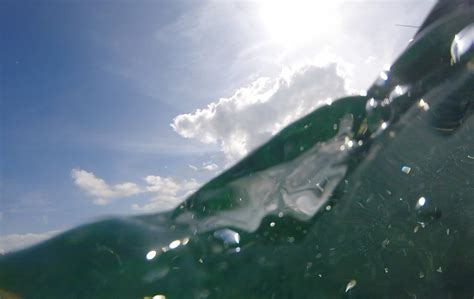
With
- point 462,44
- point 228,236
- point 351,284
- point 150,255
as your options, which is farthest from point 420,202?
point 150,255

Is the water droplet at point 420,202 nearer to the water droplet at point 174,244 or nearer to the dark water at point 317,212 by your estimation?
the dark water at point 317,212

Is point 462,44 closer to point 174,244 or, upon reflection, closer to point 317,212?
point 317,212

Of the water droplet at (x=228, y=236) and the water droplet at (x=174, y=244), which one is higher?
the water droplet at (x=174, y=244)

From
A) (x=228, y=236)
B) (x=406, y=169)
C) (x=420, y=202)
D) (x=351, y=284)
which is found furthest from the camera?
(x=351, y=284)

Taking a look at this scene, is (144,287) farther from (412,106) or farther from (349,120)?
(412,106)

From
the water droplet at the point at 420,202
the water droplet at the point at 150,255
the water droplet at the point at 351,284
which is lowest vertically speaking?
the water droplet at the point at 351,284

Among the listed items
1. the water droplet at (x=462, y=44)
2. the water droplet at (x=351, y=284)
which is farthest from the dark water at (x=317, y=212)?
the water droplet at (x=351, y=284)

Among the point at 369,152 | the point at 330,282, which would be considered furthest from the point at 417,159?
the point at 330,282
